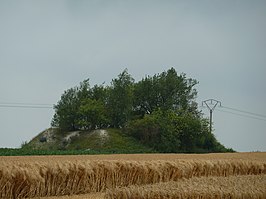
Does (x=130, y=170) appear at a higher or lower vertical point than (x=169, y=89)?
lower

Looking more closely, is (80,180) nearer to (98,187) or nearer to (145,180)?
(98,187)

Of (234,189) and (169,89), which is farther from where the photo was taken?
(169,89)

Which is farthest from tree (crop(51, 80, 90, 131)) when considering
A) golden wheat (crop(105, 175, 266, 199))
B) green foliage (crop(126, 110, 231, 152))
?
golden wheat (crop(105, 175, 266, 199))

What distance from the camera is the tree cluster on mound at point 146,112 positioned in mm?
70250

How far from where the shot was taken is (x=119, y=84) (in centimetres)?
7750

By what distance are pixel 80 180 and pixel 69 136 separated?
53901 millimetres

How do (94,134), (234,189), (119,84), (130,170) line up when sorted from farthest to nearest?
(119,84)
(94,134)
(130,170)
(234,189)

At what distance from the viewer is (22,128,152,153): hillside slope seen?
6631 cm

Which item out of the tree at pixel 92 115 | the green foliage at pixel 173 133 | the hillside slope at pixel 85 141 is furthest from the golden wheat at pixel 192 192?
the tree at pixel 92 115

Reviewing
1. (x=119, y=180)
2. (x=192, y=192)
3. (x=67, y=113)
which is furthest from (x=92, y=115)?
(x=192, y=192)

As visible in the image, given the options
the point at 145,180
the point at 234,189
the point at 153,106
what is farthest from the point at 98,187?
the point at 153,106

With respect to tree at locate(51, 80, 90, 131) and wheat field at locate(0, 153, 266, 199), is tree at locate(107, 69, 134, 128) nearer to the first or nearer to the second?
tree at locate(51, 80, 90, 131)

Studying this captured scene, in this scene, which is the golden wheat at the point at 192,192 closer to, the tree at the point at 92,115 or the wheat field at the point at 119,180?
the wheat field at the point at 119,180

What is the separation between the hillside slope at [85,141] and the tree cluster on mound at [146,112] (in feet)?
5.21
